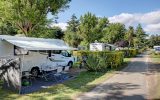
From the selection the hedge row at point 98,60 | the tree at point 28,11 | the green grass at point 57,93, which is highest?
the tree at point 28,11

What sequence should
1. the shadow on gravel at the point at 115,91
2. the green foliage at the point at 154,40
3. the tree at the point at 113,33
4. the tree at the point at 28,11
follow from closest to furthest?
the shadow on gravel at the point at 115,91 < the tree at the point at 28,11 < the tree at the point at 113,33 < the green foliage at the point at 154,40

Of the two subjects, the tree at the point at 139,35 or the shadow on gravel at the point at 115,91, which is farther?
the tree at the point at 139,35

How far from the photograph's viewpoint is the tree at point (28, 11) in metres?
23.3

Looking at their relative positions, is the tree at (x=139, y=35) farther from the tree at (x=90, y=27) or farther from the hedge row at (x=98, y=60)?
the hedge row at (x=98, y=60)

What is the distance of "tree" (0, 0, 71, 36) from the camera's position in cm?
2328

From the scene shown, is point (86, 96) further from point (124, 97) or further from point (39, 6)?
point (39, 6)

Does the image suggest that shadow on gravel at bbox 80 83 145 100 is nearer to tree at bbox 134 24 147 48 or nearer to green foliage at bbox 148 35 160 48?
tree at bbox 134 24 147 48

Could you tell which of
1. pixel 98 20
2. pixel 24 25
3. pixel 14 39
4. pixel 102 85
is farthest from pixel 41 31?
pixel 98 20

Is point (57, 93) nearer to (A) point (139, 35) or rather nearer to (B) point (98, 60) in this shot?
(B) point (98, 60)

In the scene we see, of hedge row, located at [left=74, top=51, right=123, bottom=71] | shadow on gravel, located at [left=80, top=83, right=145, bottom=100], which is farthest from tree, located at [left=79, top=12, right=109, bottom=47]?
shadow on gravel, located at [left=80, top=83, right=145, bottom=100]

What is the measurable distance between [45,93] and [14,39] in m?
4.82

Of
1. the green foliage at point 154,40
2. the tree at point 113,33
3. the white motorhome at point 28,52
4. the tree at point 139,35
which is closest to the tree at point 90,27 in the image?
the tree at point 113,33

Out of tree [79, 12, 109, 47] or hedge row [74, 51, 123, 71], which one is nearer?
hedge row [74, 51, 123, 71]

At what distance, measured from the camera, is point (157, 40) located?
113562 mm
